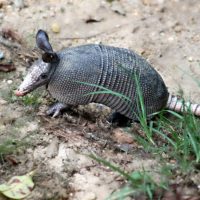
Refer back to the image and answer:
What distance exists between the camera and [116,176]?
3852 millimetres

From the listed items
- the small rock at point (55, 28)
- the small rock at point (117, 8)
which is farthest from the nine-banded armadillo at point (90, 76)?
the small rock at point (117, 8)

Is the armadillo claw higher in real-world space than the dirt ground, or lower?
lower

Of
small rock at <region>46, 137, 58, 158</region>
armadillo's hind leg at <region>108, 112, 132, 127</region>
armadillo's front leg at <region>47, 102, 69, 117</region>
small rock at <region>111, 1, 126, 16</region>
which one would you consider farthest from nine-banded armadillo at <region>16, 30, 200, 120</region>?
small rock at <region>111, 1, 126, 16</region>

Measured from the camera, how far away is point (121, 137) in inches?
186

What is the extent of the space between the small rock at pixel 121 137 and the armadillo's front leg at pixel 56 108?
1.72 feet

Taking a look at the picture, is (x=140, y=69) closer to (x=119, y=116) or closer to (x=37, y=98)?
(x=119, y=116)

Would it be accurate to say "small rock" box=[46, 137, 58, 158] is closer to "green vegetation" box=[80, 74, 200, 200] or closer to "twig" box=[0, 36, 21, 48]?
"green vegetation" box=[80, 74, 200, 200]

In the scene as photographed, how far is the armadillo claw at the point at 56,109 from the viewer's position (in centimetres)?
489

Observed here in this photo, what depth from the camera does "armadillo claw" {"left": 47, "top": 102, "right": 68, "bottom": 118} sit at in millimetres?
4891

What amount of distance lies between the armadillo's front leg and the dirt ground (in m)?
0.06

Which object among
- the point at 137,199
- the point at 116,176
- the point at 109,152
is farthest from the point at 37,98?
the point at 137,199

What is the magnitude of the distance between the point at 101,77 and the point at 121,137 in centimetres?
59

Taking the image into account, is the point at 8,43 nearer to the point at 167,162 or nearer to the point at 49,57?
the point at 49,57

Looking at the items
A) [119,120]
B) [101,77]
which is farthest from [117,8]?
[101,77]
